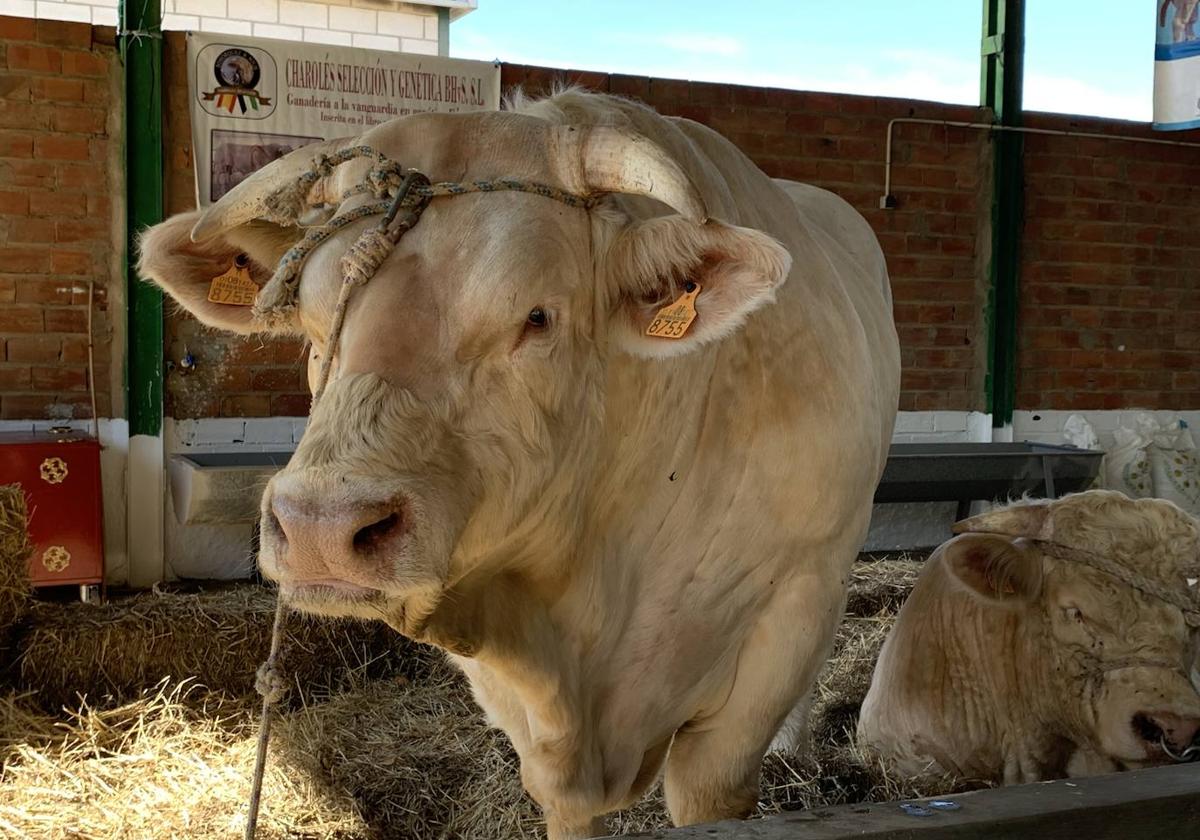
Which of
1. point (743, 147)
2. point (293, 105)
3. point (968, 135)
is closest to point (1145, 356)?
point (968, 135)

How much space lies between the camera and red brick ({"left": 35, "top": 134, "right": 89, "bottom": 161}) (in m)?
5.85

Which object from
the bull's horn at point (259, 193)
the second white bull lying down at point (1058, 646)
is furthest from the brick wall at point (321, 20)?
the bull's horn at point (259, 193)

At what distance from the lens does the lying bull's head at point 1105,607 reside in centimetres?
261

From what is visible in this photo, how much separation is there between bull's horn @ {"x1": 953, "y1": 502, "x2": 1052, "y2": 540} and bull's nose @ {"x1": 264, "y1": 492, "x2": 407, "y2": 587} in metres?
1.77

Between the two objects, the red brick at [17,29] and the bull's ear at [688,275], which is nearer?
the bull's ear at [688,275]

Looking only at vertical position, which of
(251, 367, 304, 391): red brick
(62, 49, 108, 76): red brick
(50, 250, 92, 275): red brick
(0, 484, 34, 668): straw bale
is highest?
(62, 49, 108, 76): red brick

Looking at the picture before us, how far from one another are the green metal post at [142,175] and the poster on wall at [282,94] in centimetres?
19

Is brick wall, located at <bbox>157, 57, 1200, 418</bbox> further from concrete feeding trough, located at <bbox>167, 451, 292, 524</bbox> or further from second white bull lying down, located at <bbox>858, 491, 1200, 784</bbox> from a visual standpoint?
second white bull lying down, located at <bbox>858, 491, 1200, 784</bbox>

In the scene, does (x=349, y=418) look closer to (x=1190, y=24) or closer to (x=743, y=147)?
(x=743, y=147)

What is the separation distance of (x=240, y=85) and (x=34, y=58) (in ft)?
3.15

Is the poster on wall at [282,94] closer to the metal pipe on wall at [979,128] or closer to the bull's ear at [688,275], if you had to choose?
the metal pipe on wall at [979,128]

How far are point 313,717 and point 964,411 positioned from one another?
520 centimetres

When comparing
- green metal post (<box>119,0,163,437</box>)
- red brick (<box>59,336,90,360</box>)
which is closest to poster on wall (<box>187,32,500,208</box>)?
green metal post (<box>119,0,163,437</box>)

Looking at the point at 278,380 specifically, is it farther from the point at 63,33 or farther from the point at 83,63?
the point at 63,33
